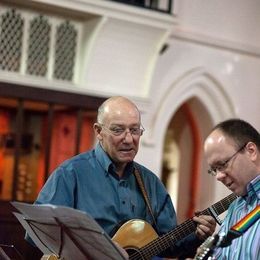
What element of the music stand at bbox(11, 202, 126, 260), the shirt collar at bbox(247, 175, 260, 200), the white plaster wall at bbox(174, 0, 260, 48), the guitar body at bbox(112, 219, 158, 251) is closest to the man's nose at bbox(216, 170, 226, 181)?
the shirt collar at bbox(247, 175, 260, 200)

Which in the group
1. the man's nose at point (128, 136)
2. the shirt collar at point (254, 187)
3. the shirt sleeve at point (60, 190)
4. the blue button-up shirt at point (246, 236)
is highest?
the shirt collar at point (254, 187)

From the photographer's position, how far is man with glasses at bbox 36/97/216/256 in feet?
14.9

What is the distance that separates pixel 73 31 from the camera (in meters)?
8.31

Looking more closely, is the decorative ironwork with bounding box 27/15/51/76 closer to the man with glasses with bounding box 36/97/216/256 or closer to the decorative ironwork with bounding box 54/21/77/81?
the decorative ironwork with bounding box 54/21/77/81

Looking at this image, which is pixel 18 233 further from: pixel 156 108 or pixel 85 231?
pixel 85 231

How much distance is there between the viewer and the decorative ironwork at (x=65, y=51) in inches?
323

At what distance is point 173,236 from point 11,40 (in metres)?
3.80

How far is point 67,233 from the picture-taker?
3.84 meters

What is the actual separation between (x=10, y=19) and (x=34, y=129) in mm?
1270

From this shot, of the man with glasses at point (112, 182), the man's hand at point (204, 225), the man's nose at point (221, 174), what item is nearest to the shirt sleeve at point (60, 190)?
the man with glasses at point (112, 182)

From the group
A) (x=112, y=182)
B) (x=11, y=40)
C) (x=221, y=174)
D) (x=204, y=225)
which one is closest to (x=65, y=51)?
(x=11, y=40)

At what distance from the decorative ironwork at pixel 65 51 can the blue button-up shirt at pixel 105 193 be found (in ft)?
11.7

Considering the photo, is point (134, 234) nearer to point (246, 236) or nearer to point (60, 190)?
point (60, 190)

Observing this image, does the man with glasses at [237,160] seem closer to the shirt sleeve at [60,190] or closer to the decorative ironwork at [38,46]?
the shirt sleeve at [60,190]
